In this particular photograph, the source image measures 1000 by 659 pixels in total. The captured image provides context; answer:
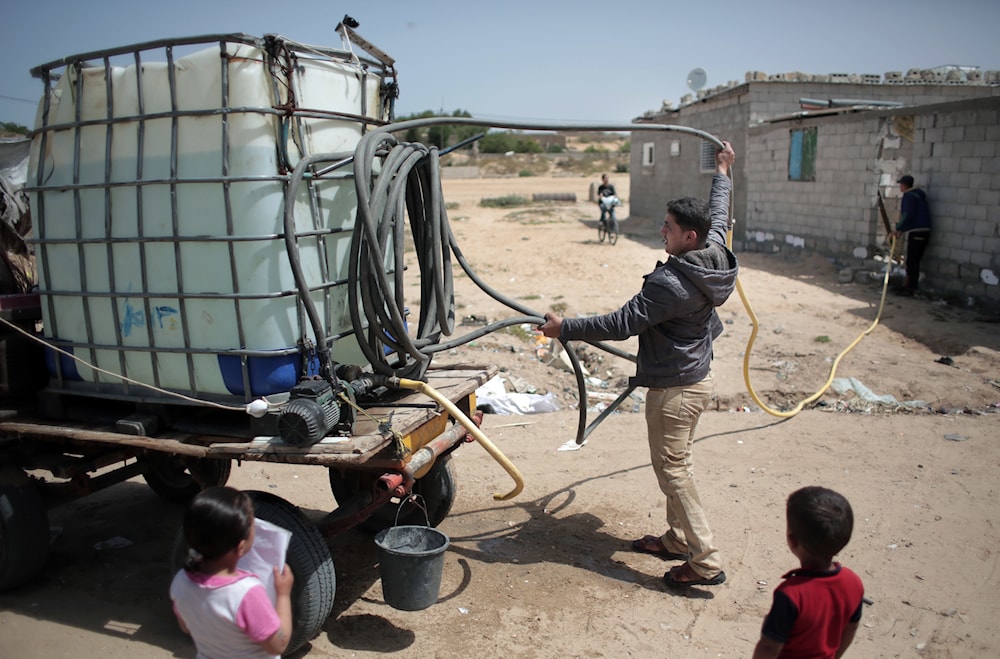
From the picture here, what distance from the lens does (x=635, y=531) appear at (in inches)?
170

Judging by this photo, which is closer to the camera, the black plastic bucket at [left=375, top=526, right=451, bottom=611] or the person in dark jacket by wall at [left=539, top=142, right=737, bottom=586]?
the black plastic bucket at [left=375, top=526, right=451, bottom=611]

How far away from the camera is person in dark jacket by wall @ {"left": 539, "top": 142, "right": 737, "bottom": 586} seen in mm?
3529

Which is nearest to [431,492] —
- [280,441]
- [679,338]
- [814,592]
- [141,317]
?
[280,441]

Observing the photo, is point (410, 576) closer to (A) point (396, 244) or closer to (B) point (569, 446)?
(A) point (396, 244)

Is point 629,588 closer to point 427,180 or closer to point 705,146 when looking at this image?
point 427,180

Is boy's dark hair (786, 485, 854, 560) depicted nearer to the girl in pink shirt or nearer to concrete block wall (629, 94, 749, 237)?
the girl in pink shirt

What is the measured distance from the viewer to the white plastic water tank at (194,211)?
3080mm

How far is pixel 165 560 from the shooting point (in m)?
4.19

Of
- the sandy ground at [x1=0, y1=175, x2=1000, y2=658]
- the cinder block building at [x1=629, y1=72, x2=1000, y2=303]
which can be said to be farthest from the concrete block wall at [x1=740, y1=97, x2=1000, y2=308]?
the sandy ground at [x1=0, y1=175, x2=1000, y2=658]

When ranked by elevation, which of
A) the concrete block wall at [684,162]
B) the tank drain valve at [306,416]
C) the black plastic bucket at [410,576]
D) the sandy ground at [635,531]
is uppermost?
the concrete block wall at [684,162]

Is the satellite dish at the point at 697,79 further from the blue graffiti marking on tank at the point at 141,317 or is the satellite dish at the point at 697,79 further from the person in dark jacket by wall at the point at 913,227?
the blue graffiti marking on tank at the point at 141,317

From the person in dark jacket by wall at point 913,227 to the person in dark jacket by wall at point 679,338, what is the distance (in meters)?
8.41

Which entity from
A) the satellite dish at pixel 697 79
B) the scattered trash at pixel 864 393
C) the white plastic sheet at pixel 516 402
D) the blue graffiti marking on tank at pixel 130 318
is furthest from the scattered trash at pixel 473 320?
the satellite dish at pixel 697 79

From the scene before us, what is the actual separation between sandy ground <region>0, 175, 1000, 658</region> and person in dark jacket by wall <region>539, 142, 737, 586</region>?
293 mm
